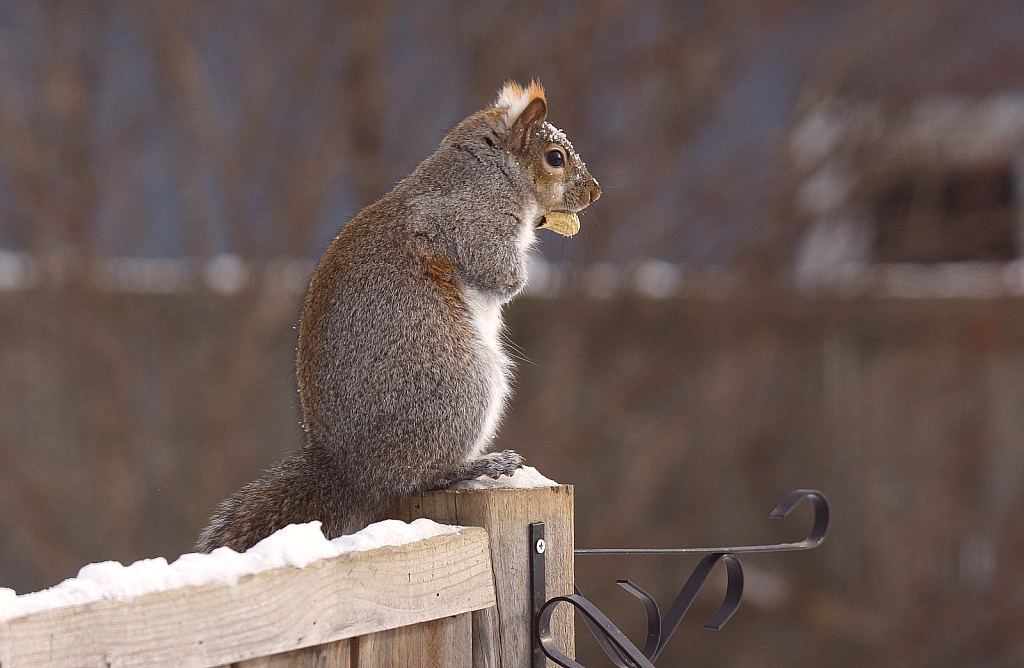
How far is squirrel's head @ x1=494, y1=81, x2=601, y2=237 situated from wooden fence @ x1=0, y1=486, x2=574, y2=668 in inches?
27.3

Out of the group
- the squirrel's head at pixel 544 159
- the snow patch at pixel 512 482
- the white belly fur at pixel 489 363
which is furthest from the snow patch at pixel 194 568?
the squirrel's head at pixel 544 159

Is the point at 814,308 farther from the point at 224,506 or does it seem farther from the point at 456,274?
the point at 224,506

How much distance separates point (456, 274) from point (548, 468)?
125 inches

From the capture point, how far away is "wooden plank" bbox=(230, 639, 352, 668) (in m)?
1.01

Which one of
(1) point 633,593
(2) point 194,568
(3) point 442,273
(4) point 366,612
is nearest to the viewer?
(2) point 194,568

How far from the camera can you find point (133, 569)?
0.93 meters

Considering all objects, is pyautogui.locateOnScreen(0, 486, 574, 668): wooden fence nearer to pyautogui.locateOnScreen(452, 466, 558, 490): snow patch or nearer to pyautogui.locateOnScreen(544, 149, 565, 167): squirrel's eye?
pyautogui.locateOnScreen(452, 466, 558, 490): snow patch

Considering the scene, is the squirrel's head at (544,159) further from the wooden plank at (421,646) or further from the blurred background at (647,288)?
the blurred background at (647,288)

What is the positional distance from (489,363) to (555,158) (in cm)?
51

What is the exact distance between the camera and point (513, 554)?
4.24 ft

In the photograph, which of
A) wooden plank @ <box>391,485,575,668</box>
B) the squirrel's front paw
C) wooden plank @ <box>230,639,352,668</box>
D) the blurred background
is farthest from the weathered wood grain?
the blurred background

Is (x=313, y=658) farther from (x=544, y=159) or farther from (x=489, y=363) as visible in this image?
(x=544, y=159)

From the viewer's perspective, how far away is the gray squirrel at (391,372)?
1.49 m

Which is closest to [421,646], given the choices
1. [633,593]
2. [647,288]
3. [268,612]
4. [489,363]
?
[268,612]
